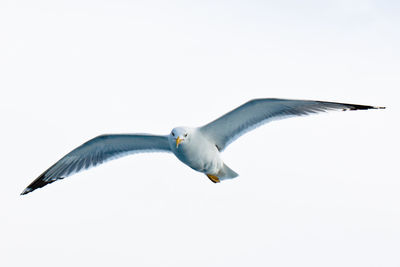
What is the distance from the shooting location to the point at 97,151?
8750 mm

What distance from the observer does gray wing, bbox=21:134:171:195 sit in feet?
27.8

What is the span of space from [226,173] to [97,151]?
2.03 m

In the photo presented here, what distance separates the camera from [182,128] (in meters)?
7.64

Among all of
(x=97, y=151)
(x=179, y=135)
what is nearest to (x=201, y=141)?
(x=179, y=135)

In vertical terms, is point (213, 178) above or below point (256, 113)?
below

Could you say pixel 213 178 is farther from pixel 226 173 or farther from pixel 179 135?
pixel 179 135

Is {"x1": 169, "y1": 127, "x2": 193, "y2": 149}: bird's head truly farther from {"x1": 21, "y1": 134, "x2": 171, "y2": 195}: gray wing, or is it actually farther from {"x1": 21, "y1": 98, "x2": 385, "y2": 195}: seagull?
{"x1": 21, "y1": 134, "x2": 171, "y2": 195}: gray wing

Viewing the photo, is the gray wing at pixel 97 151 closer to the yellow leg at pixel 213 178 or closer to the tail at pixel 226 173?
the yellow leg at pixel 213 178

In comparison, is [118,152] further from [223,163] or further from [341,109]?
[341,109]

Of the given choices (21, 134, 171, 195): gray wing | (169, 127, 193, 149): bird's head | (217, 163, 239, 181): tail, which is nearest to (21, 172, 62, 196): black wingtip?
(21, 134, 171, 195): gray wing

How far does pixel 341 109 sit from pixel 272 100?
3.30ft

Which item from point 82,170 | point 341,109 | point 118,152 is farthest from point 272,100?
point 82,170

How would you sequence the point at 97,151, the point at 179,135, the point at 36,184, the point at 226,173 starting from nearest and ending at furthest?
the point at 179,135 → the point at 226,173 → the point at 97,151 → the point at 36,184

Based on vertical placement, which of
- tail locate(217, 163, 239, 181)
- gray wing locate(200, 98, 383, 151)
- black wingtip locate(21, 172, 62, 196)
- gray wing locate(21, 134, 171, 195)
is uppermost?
gray wing locate(200, 98, 383, 151)
